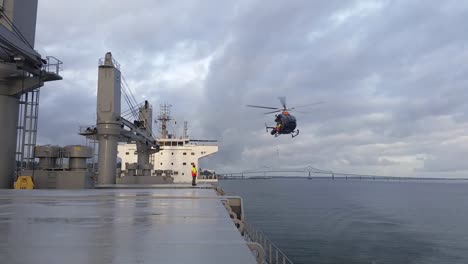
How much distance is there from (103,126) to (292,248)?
A: 14495 mm

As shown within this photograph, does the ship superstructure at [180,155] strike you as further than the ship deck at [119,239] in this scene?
Yes

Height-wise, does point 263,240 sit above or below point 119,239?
below

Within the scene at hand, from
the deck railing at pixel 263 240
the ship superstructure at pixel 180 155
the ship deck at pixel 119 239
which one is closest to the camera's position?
the ship deck at pixel 119 239

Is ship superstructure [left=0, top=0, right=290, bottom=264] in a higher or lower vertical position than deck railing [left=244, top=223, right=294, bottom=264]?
higher

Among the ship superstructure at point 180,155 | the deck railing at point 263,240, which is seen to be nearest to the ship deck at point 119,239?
the deck railing at point 263,240

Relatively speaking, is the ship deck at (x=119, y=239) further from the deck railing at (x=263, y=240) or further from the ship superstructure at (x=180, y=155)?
the ship superstructure at (x=180, y=155)

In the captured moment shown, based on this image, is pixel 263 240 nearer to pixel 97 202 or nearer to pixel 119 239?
pixel 97 202

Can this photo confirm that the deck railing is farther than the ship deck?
Yes

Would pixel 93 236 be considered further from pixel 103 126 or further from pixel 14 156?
pixel 103 126

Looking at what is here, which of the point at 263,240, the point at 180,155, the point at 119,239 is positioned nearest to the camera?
the point at 119,239

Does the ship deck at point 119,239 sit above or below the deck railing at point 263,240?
above

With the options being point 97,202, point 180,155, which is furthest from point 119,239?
point 180,155

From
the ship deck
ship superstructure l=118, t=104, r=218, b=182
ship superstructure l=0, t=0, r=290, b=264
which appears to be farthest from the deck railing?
ship superstructure l=118, t=104, r=218, b=182

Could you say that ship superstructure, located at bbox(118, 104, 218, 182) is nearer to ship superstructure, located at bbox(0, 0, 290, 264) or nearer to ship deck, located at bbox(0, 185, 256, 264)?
ship superstructure, located at bbox(0, 0, 290, 264)
